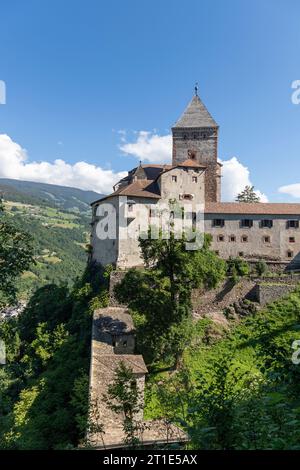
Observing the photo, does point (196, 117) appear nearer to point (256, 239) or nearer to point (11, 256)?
point (256, 239)

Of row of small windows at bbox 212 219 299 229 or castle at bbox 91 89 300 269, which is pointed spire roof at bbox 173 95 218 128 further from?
row of small windows at bbox 212 219 299 229

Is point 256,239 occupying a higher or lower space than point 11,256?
higher

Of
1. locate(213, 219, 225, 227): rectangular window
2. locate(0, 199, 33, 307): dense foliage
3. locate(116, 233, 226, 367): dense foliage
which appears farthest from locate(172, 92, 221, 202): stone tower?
locate(0, 199, 33, 307): dense foliage

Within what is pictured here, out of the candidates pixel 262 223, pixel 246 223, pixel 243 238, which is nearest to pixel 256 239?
pixel 243 238

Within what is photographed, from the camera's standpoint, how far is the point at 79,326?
35.9 metres

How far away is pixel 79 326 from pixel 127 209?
536 inches

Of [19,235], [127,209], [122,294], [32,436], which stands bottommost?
[32,436]

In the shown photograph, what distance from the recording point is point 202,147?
2023 inches

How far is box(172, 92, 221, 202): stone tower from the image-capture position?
50.9 metres

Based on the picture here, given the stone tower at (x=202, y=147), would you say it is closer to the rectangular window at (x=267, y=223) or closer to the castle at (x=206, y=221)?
the castle at (x=206, y=221)

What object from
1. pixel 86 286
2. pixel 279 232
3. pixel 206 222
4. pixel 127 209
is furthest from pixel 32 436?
pixel 279 232

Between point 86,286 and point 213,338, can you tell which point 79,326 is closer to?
point 86,286

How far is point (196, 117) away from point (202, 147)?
5069mm

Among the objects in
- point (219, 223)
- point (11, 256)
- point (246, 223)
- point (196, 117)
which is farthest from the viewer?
point (196, 117)
